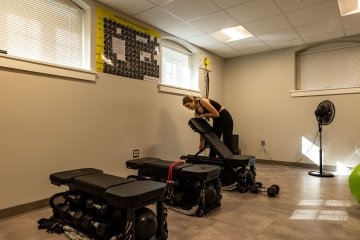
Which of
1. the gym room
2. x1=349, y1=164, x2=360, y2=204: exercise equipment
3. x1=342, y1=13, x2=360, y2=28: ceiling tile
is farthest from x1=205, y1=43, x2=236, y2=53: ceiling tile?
x1=349, y1=164, x2=360, y2=204: exercise equipment

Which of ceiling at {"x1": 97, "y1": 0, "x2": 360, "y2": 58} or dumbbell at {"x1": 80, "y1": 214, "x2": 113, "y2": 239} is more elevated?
ceiling at {"x1": 97, "y1": 0, "x2": 360, "y2": 58}

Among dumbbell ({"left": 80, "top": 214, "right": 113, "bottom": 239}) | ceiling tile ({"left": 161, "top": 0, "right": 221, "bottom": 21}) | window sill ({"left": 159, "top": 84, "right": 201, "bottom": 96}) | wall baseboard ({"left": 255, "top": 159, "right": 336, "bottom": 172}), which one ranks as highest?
ceiling tile ({"left": 161, "top": 0, "right": 221, "bottom": 21})

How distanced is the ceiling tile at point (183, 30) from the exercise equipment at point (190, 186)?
2.36 metres

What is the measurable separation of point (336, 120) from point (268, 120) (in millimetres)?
1244

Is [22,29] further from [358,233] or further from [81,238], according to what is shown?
[358,233]

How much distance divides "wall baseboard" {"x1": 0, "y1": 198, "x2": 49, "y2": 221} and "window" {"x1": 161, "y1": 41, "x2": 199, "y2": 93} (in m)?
2.46

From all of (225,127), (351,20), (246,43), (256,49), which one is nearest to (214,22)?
(246,43)

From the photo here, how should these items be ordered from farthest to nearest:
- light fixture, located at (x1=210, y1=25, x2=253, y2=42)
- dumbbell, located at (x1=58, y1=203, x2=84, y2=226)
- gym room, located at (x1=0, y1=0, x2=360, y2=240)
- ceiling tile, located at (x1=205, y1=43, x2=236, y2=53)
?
ceiling tile, located at (x1=205, y1=43, x2=236, y2=53)
light fixture, located at (x1=210, y1=25, x2=253, y2=42)
gym room, located at (x1=0, y1=0, x2=360, y2=240)
dumbbell, located at (x1=58, y1=203, x2=84, y2=226)

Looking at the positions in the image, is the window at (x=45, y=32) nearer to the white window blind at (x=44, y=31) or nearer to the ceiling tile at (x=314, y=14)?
the white window blind at (x=44, y=31)

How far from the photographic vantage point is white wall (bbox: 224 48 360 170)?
4.47m

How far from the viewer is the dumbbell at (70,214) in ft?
6.25

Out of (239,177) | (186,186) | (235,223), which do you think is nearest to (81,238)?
(186,186)

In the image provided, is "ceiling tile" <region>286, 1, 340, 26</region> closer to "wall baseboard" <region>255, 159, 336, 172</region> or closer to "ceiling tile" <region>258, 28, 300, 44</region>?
"ceiling tile" <region>258, 28, 300, 44</region>

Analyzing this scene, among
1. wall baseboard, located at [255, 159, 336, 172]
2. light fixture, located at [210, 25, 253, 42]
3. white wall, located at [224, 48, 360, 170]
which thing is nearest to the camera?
light fixture, located at [210, 25, 253, 42]
